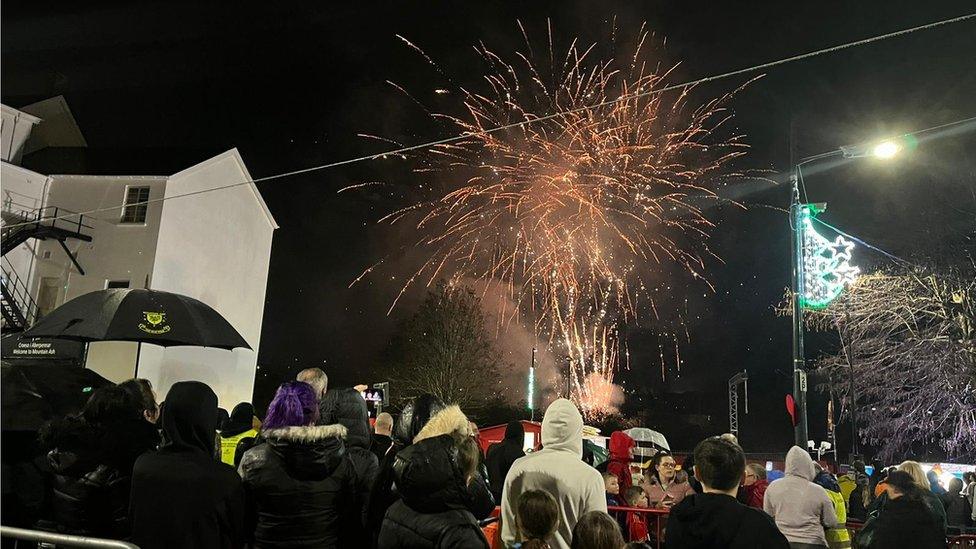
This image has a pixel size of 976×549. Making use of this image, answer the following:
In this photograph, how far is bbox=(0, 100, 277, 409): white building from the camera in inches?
969

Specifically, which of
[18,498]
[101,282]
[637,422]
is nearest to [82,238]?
[101,282]

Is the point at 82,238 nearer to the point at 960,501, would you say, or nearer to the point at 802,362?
the point at 802,362

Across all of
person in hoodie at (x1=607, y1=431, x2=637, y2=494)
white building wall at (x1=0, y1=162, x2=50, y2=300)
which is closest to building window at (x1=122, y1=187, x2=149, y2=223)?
white building wall at (x1=0, y1=162, x2=50, y2=300)

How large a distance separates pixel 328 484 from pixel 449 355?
43.9 meters

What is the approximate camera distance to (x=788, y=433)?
5481 centimetres

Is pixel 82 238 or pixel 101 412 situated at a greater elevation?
pixel 82 238

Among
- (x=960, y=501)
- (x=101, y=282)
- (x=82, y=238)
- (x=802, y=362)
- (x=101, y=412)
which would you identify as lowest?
(x=960, y=501)

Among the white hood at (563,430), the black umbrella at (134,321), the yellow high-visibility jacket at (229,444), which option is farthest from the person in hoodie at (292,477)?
the black umbrella at (134,321)

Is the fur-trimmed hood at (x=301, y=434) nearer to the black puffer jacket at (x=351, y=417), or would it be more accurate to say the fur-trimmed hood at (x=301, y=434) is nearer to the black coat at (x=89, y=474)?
the black puffer jacket at (x=351, y=417)

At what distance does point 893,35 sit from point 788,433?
53.1 meters

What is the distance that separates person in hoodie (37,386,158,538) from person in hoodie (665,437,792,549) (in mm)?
3606

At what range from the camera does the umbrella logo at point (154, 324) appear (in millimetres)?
8562

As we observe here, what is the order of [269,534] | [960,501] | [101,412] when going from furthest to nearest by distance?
[960,501] < [101,412] < [269,534]

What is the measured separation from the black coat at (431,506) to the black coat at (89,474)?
2.06m
